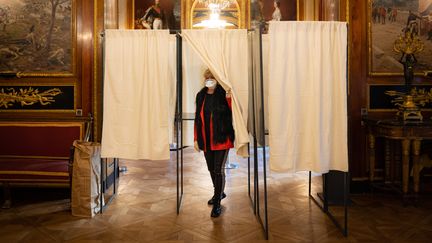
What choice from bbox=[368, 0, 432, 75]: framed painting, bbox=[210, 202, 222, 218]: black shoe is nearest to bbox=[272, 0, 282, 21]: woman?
bbox=[368, 0, 432, 75]: framed painting

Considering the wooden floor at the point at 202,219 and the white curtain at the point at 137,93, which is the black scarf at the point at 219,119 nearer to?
the white curtain at the point at 137,93

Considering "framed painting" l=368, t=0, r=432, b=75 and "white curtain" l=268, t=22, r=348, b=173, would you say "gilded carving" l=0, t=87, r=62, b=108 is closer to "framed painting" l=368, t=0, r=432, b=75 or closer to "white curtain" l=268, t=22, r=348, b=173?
"white curtain" l=268, t=22, r=348, b=173

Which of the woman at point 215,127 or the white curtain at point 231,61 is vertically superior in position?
the white curtain at point 231,61

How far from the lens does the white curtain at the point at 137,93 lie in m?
3.44

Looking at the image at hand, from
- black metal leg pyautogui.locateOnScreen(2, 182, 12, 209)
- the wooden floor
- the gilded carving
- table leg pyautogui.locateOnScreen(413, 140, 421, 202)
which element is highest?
the gilded carving

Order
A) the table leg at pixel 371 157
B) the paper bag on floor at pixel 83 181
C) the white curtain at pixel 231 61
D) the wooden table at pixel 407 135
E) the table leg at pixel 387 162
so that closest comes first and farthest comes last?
the white curtain at pixel 231 61 < the paper bag on floor at pixel 83 181 < the wooden table at pixel 407 135 < the table leg at pixel 371 157 < the table leg at pixel 387 162

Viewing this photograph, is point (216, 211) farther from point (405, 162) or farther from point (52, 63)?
point (52, 63)

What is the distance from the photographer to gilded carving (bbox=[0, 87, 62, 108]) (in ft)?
14.4

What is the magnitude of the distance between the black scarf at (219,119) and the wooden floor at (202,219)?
797 mm

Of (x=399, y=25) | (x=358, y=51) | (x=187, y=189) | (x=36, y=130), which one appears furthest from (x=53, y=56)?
(x=399, y=25)

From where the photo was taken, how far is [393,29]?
436 cm

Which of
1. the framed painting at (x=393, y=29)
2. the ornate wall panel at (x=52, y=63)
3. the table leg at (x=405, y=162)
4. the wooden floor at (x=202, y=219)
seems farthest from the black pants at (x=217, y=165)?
the framed painting at (x=393, y=29)

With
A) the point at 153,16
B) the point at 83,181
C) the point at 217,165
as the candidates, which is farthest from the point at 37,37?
the point at 153,16

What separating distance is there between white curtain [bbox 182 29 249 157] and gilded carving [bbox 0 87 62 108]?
2051 mm
